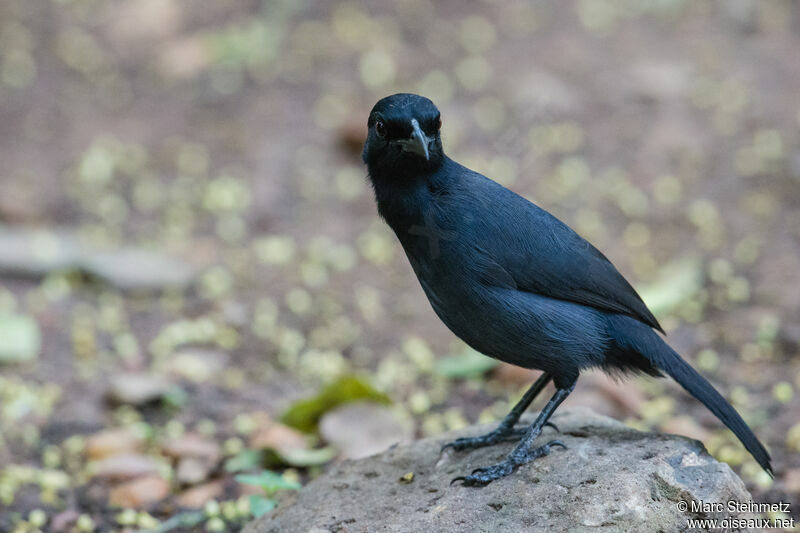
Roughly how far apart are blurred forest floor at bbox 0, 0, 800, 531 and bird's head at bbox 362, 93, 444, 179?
1417mm

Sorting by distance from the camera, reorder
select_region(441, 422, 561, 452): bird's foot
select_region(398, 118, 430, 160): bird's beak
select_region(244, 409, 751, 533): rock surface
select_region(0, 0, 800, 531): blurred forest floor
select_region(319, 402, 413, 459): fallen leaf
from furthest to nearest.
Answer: select_region(0, 0, 800, 531): blurred forest floor → select_region(319, 402, 413, 459): fallen leaf → select_region(441, 422, 561, 452): bird's foot → select_region(398, 118, 430, 160): bird's beak → select_region(244, 409, 751, 533): rock surface

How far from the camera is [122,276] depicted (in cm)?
670

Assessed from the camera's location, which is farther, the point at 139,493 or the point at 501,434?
the point at 139,493

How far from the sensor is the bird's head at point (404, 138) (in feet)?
11.3

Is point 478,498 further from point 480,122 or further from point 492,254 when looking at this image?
point 480,122

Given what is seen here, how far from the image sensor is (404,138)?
3488 mm

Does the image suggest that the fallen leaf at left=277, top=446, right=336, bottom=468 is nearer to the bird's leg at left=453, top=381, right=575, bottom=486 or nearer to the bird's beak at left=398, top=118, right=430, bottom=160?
the bird's leg at left=453, top=381, right=575, bottom=486

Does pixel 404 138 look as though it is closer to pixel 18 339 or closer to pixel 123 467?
pixel 123 467

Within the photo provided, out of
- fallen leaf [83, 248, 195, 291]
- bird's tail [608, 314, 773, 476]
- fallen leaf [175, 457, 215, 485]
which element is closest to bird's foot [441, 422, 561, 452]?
bird's tail [608, 314, 773, 476]

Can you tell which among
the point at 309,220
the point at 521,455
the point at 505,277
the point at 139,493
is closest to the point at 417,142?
the point at 505,277

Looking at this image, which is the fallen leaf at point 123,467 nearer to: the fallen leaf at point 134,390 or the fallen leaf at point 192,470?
the fallen leaf at point 192,470

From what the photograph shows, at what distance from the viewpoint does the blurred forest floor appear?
495 cm

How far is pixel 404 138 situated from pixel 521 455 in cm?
130

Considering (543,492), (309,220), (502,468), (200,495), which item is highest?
(309,220)
